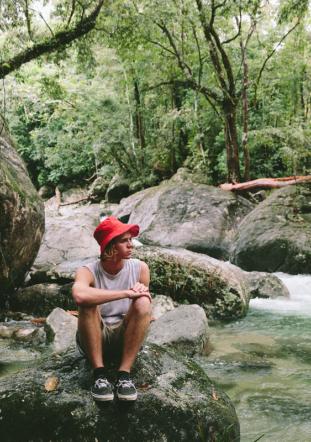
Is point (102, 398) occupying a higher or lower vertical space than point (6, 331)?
higher

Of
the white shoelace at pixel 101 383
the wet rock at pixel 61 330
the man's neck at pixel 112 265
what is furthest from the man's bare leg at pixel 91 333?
the wet rock at pixel 61 330

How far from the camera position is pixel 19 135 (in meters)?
33.5

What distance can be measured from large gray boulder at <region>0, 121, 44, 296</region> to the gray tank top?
12.9ft

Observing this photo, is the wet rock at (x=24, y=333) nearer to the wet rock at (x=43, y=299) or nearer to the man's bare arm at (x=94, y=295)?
the wet rock at (x=43, y=299)

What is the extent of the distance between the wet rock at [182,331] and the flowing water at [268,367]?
264 mm

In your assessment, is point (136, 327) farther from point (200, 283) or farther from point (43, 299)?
point (43, 299)

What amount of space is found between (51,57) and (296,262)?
828 cm

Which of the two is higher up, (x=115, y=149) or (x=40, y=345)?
(x=115, y=149)

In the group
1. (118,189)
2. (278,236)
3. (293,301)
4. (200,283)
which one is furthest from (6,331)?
(118,189)

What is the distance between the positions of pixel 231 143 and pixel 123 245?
42.0 ft

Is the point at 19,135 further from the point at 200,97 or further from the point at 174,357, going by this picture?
the point at 174,357

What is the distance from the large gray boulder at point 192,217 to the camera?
1317 cm

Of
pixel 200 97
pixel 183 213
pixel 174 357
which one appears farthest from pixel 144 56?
pixel 174 357

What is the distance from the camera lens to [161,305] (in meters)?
7.83
